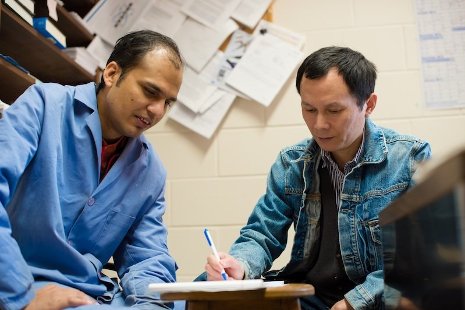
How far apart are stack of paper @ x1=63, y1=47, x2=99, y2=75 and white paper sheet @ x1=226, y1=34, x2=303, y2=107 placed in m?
0.67

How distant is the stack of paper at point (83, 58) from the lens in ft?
6.77

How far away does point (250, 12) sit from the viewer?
222 cm

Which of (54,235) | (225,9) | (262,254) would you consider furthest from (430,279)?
(225,9)

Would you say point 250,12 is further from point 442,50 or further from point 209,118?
point 442,50

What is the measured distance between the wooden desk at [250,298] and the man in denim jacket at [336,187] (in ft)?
1.08

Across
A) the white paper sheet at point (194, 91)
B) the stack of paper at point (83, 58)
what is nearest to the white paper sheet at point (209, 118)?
the white paper sheet at point (194, 91)

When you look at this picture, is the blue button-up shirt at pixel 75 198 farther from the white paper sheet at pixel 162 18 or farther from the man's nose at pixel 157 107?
the white paper sheet at pixel 162 18

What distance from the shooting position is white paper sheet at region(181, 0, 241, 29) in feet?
7.38

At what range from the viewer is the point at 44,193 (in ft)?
4.00

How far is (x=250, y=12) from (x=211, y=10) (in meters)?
0.20

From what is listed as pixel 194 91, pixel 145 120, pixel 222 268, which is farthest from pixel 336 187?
pixel 194 91

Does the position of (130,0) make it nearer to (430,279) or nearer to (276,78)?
(276,78)

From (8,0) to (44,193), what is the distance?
820mm

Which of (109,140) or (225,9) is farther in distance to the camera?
(225,9)
